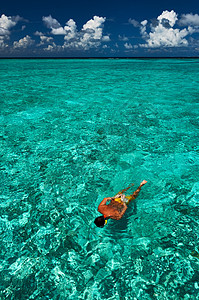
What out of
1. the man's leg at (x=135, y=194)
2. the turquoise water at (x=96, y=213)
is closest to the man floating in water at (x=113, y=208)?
the man's leg at (x=135, y=194)

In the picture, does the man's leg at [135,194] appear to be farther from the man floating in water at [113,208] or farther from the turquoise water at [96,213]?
the turquoise water at [96,213]

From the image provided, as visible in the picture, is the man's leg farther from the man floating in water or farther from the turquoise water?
the turquoise water

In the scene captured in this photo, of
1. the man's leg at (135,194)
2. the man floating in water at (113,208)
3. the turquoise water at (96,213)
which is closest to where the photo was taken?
the turquoise water at (96,213)

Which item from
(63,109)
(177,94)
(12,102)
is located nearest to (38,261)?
(63,109)

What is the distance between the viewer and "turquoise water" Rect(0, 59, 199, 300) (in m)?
3.26

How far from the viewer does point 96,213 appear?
15.1ft

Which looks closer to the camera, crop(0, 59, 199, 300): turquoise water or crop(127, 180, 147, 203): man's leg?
crop(0, 59, 199, 300): turquoise water

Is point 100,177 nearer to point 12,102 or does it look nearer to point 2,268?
point 2,268

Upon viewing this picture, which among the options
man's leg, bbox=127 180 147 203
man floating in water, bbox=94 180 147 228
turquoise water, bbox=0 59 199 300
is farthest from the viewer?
man's leg, bbox=127 180 147 203

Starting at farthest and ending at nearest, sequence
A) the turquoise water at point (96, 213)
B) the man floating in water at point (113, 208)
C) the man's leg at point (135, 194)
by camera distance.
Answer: the man's leg at point (135, 194)
the man floating in water at point (113, 208)
the turquoise water at point (96, 213)

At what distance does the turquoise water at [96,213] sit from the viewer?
3258 mm

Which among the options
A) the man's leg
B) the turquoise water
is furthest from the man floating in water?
the turquoise water

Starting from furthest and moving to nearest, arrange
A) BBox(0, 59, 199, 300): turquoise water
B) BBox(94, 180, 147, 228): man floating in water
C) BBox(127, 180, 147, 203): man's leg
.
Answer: BBox(127, 180, 147, 203): man's leg < BBox(94, 180, 147, 228): man floating in water < BBox(0, 59, 199, 300): turquoise water

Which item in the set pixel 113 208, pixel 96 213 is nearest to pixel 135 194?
pixel 113 208
